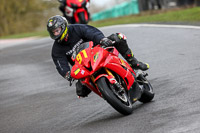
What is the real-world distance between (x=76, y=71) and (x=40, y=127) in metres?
1.19

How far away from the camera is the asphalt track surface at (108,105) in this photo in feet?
20.1

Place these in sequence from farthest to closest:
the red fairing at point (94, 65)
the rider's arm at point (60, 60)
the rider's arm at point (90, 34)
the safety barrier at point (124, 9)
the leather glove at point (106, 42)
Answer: the safety barrier at point (124, 9), the rider's arm at point (60, 60), the rider's arm at point (90, 34), the leather glove at point (106, 42), the red fairing at point (94, 65)

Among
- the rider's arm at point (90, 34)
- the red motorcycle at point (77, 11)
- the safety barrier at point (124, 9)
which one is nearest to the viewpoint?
the rider's arm at point (90, 34)

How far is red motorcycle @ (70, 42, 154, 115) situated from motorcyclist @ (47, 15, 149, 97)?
0.93 feet

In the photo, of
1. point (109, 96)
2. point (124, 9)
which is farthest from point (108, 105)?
point (124, 9)

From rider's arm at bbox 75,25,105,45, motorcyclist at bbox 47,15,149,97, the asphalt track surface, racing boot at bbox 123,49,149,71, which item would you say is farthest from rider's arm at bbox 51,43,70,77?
racing boot at bbox 123,49,149,71

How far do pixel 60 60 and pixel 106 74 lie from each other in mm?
1100

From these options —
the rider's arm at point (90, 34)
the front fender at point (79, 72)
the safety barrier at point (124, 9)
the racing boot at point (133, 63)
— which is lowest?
the safety barrier at point (124, 9)

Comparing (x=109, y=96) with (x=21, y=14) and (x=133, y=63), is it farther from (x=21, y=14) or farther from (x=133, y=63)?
(x=21, y=14)

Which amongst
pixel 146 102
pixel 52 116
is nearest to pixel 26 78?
pixel 52 116

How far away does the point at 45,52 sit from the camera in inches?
663

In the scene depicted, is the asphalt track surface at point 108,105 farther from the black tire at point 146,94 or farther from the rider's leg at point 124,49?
the rider's leg at point 124,49

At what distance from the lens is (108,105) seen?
7.80 metres

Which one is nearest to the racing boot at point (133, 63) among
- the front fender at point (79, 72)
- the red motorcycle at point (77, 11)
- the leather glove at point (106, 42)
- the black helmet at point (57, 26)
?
the leather glove at point (106, 42)
